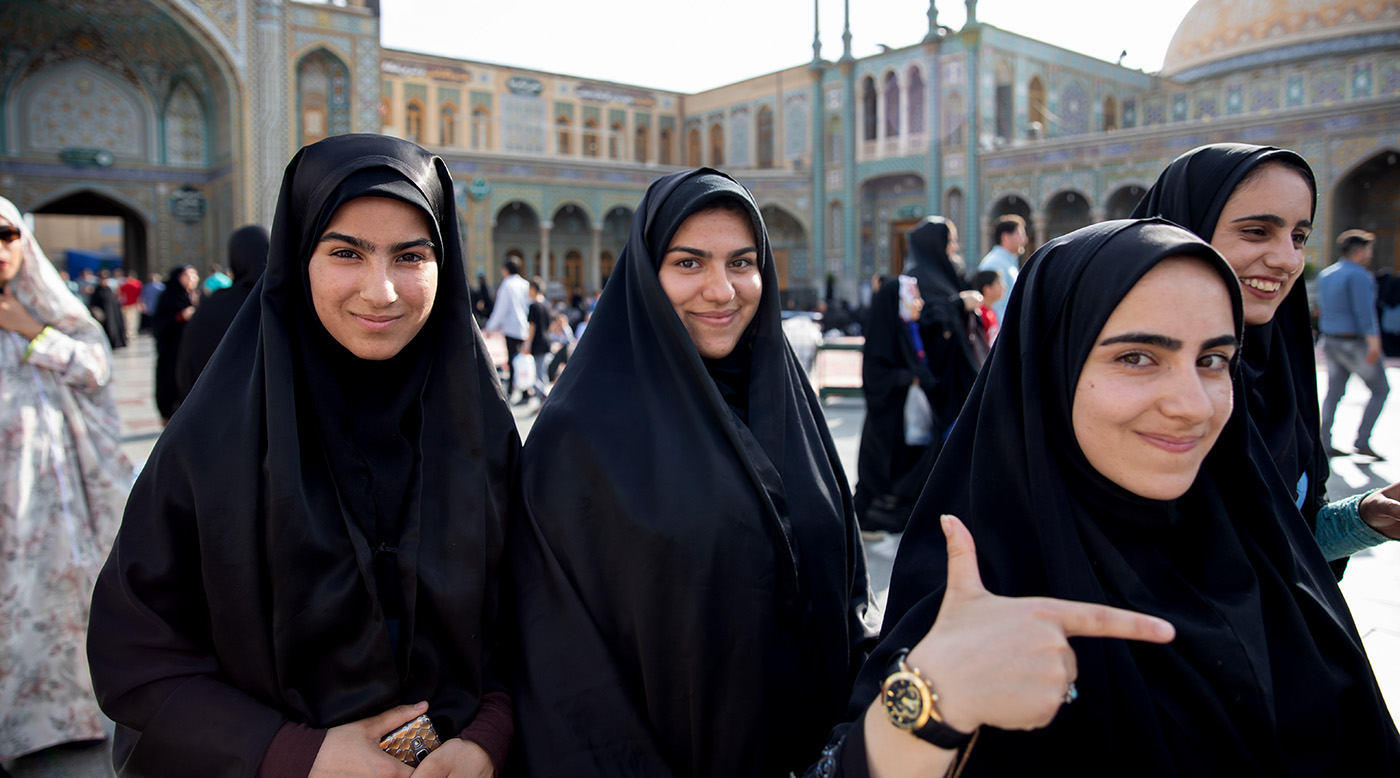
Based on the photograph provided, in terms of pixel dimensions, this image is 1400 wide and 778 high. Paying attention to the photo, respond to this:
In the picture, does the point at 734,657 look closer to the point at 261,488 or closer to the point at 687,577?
the point at 687,577

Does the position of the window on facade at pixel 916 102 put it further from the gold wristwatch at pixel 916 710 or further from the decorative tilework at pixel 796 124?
the gold wristwatch at pixel 916 710

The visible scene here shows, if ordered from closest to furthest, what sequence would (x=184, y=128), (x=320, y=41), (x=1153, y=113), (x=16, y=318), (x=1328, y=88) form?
(x=16, y=318)
(x=320, y=41)
(x=1328, y=88)
(x=184, y=128)
(x=1153, y=113)

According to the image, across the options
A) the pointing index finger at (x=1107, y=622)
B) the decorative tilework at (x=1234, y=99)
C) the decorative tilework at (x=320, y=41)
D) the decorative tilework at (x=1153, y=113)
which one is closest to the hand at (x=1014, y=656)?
the pointing index finger at (x=1107, y=622)

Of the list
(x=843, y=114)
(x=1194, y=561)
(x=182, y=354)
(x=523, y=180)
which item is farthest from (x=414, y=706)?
(x=843, y=114)

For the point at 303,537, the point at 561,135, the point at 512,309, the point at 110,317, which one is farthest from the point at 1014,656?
the point at 561,135

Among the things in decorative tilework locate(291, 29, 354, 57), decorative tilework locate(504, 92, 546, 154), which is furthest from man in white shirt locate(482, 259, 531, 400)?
decorative tilework locate(504, 92, 546, 154)

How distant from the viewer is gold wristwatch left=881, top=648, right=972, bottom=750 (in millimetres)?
750

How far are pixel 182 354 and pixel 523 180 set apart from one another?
1612 centimetres

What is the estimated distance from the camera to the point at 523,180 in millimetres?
18141

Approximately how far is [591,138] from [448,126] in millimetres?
3697

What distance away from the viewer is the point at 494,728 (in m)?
1.13

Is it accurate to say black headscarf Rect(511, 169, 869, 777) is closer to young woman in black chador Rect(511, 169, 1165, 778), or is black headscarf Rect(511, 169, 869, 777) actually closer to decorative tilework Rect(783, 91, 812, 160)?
young woman in black chador Rect(511, 169, 1165, 778)

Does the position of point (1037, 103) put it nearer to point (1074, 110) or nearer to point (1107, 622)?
point (1074, 110)

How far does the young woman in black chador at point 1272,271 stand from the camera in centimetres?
137
